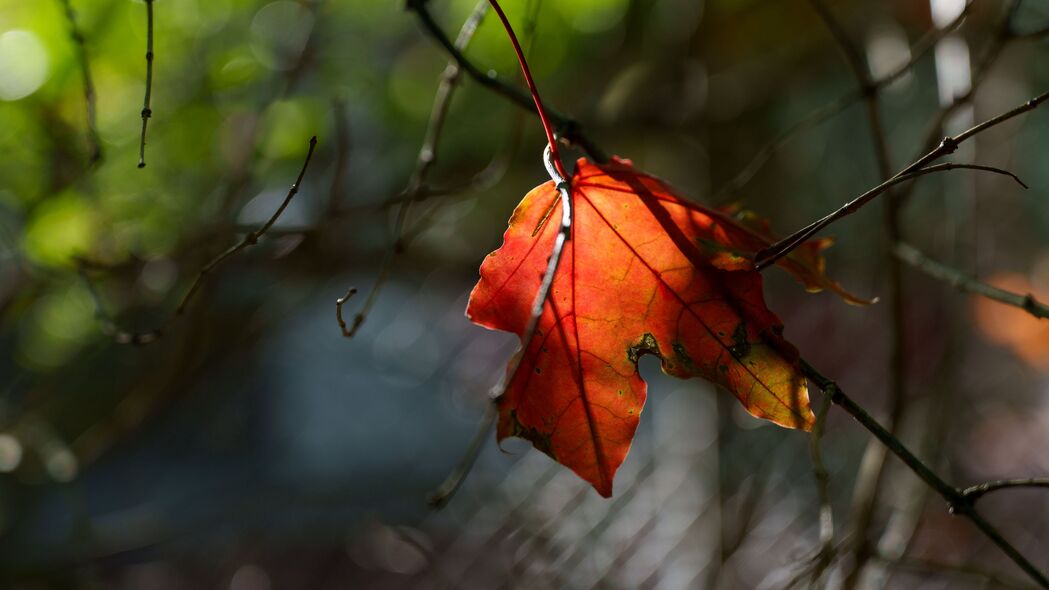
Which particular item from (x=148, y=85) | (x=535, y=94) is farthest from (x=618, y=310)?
(x=148, y=85)

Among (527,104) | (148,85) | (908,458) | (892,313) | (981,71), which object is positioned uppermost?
(981,71)

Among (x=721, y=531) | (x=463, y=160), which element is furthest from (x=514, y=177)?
(x=721, y=531)

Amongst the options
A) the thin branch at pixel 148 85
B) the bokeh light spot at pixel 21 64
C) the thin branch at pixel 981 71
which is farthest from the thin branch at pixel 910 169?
the bokeh light spot at pixel 21 64

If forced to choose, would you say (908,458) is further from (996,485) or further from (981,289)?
(981,289)

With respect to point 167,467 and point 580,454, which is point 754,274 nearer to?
point 580,454

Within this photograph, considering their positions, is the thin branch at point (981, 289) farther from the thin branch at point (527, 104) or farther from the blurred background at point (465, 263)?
the thin branch at point (527, 104)

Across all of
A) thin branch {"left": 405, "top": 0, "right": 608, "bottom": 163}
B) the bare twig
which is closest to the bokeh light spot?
thin branch {"left": 405, "top": 0, "right": 608, "bottom": 163}

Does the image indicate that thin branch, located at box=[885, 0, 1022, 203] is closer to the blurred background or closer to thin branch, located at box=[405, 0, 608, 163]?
the blurred background
